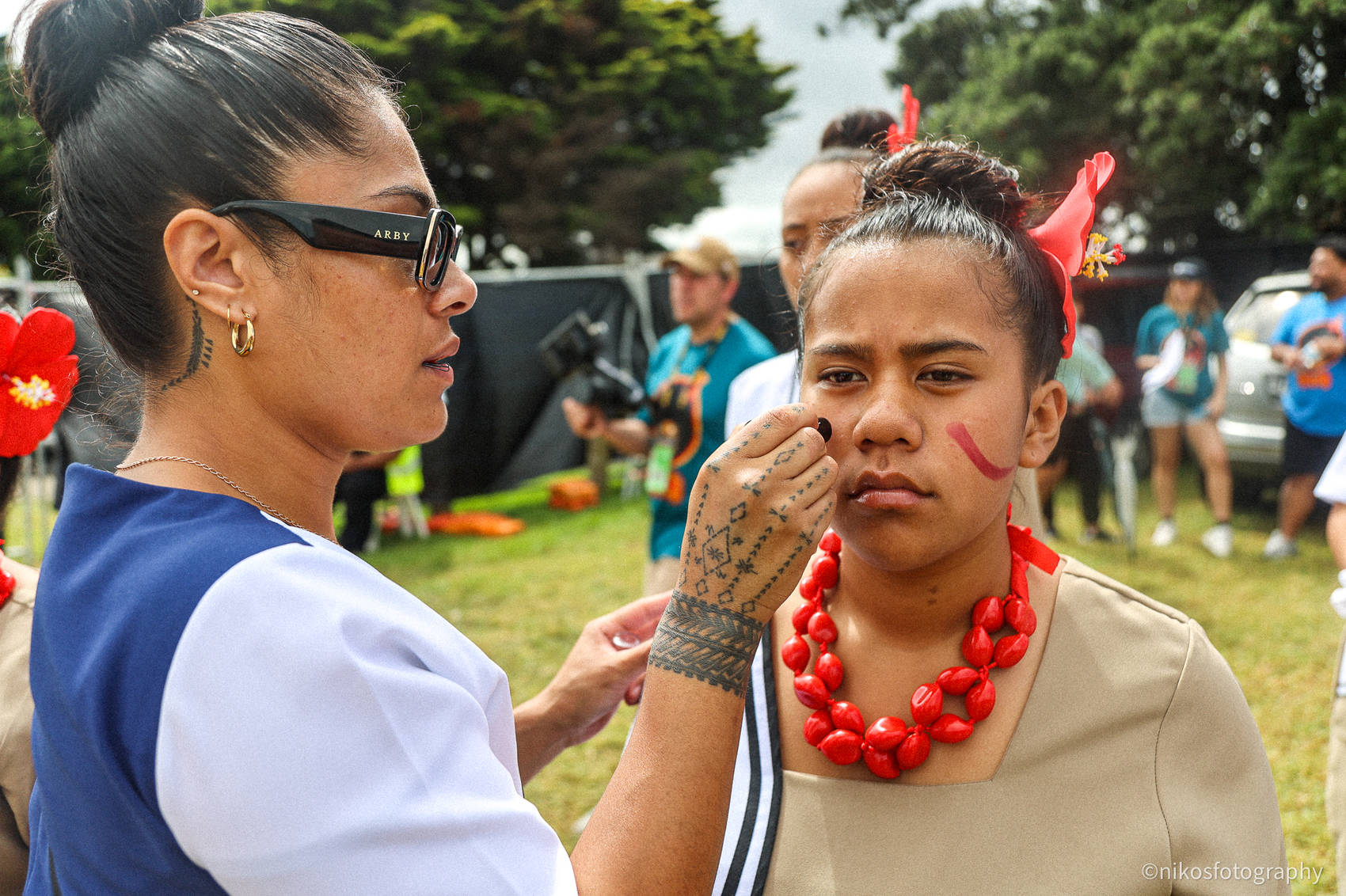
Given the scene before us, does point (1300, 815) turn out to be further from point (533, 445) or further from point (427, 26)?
point (427, 26)

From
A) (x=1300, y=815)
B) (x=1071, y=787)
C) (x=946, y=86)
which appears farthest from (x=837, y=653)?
(x=946, y=86)

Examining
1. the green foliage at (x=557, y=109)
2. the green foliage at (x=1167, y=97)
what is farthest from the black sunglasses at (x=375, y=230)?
the green foliage at (x=557, y=109)

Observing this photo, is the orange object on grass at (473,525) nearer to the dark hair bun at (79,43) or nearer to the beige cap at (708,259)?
the beige cap at (708,259)

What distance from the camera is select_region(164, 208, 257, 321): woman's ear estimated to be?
47.5 inches

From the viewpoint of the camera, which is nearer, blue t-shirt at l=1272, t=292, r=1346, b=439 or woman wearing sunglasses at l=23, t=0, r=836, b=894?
woman wearing sunglasses at l=23, t=0, r=836, b=894

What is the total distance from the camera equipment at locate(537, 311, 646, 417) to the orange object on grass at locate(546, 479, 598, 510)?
590cm

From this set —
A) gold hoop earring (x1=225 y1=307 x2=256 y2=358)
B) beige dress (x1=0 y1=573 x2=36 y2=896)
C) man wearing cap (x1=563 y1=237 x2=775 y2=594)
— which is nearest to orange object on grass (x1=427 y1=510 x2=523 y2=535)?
man wearing cap (x1=563 y1=237 x2=775 y2=594)

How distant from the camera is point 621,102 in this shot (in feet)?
79.6

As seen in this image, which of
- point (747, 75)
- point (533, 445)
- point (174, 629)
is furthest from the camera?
point (747, 75)

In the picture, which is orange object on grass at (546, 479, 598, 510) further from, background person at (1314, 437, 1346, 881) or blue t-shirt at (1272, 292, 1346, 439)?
background person at (1314, 437, 1346, 881)

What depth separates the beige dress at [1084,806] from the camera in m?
1.36

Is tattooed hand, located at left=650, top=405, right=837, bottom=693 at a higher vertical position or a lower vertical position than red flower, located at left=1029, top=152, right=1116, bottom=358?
lower

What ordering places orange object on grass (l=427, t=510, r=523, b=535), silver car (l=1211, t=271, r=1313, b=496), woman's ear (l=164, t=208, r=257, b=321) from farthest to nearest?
orange object on grass (l=427, t=510, r=523, b=535) < silver car (l=1211, t=271, r=1313, b=496) < woman's ear (l=164, t=208, r=257, b=321)

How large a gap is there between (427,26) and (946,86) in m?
11.2
